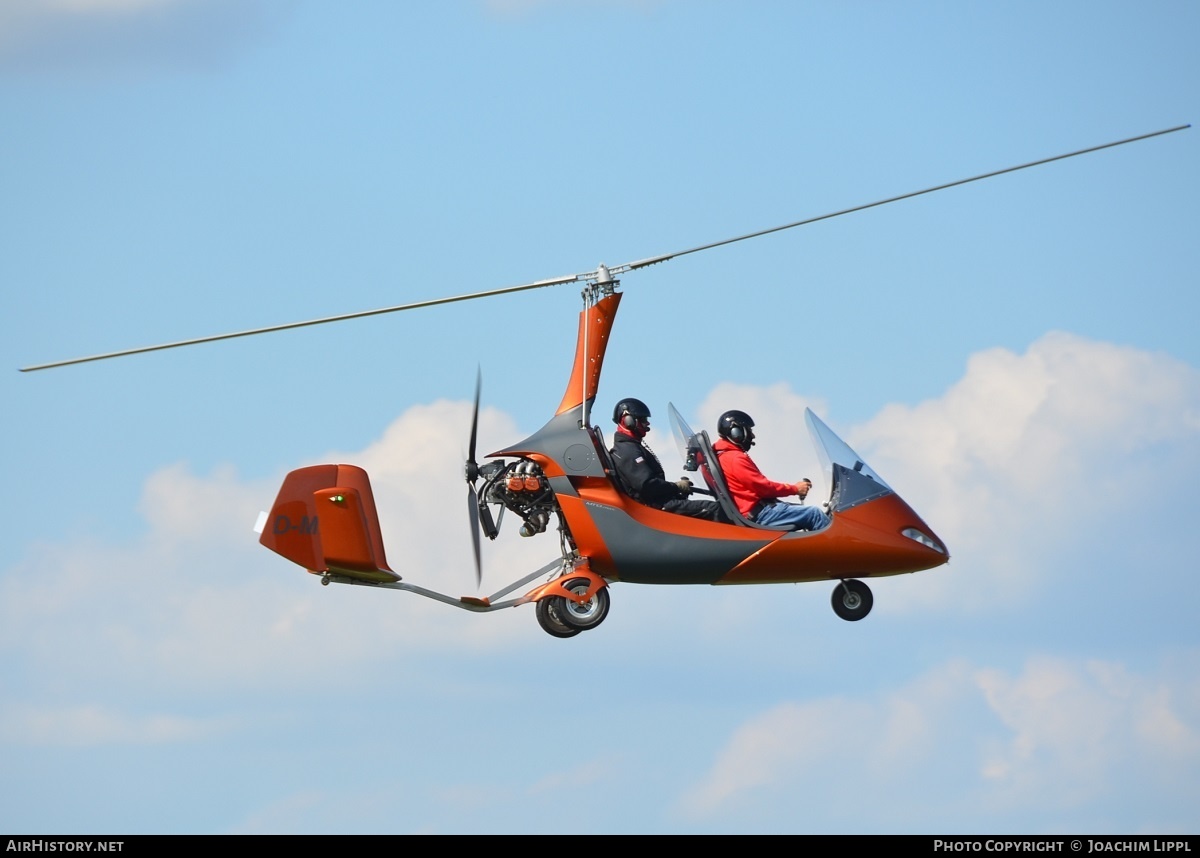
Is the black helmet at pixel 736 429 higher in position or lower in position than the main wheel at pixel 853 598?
higher

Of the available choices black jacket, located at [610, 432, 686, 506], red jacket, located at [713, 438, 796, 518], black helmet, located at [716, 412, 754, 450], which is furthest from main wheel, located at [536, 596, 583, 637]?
black helmet, located at [716, 412, 754, 450]

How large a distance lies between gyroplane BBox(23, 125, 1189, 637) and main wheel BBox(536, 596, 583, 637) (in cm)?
2

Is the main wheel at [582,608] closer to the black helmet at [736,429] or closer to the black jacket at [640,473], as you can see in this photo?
the black jacket at [640,473]

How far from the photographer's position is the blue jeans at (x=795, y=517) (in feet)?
69.1

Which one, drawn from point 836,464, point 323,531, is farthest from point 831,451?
point 323,531

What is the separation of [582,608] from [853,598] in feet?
12.3

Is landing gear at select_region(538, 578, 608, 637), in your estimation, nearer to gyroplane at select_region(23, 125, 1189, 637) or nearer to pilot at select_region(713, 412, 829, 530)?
gyroplane at select_region(23, 125, 1189, 637)

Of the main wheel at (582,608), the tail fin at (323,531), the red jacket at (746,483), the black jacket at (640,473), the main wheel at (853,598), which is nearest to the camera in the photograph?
the tail fin at (323,531)

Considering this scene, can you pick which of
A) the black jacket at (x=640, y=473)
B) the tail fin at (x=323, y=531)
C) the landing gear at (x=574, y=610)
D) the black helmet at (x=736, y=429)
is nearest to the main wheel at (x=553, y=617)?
the landing gear at (x=574, y=610)

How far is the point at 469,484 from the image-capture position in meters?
21.1

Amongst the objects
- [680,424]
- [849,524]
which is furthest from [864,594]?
[680,424]

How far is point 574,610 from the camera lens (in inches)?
822
